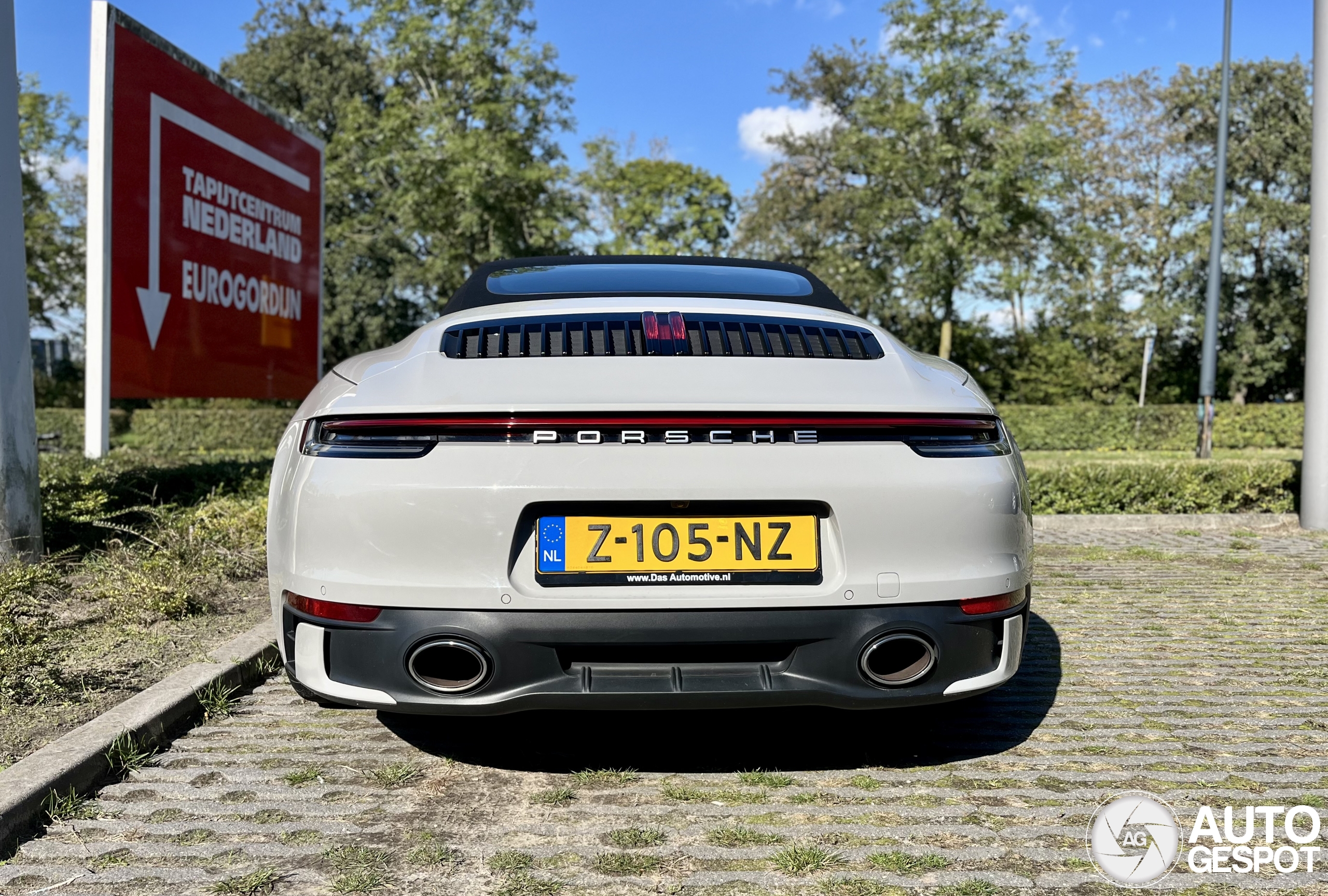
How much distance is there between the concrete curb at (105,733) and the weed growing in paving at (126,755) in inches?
0.6

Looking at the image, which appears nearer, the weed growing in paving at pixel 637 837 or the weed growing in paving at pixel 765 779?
the weed growing in paving at pixel 637 837

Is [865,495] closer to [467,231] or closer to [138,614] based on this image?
[138,614]

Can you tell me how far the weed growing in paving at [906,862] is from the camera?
7.51 ft

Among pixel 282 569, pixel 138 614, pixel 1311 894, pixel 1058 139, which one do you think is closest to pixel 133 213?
pixel 138 614

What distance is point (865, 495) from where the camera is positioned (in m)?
2.47

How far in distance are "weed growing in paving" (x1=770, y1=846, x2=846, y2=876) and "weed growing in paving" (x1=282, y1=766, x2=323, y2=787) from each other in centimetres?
131

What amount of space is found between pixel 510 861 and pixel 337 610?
73 centimetres

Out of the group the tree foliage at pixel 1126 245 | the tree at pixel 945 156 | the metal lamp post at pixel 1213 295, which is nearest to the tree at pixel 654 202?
the tree foliage at pixel 1126 245

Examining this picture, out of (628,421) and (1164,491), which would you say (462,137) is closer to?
(1164,491)

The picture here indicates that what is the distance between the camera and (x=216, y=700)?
11.3ft

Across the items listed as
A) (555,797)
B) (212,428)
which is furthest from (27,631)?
(212,428)

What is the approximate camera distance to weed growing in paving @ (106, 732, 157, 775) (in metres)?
2.84

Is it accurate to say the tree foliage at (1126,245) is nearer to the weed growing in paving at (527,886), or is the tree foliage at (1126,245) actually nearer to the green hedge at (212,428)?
the green hedge at (212,428)

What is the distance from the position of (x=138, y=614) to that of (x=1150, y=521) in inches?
322
